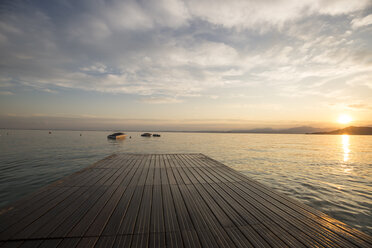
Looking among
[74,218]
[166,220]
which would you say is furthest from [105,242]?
[74,218]

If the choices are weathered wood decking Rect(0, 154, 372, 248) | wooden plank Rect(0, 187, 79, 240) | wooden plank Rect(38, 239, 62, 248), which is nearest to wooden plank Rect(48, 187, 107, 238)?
weathered wood decking Rect(0, 154, 372, 248)

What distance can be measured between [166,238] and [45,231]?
216 cm

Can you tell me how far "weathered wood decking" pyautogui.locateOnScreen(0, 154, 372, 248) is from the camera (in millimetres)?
2582

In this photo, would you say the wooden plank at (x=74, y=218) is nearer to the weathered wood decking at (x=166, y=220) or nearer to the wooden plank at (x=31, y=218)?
the weathered wood decking at (x=166, y=220)

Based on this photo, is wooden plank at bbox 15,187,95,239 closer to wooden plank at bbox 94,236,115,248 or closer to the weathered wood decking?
the weathered wood decking

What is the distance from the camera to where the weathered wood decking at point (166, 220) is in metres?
2.58

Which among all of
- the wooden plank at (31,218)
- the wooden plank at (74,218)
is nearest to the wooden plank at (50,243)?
the wooden plank at (74,218)

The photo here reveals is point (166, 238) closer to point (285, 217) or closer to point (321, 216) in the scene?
point (285, 217)

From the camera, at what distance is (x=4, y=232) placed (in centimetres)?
272

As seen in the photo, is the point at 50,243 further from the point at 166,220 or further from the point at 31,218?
the point at 166,220

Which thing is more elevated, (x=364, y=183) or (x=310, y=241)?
(x=310, y=241)

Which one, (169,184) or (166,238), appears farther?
(169,184)

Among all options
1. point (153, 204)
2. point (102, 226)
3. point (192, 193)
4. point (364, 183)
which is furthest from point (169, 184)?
point (364, 183)

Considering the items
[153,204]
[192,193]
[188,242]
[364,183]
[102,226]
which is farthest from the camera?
[364,183]
